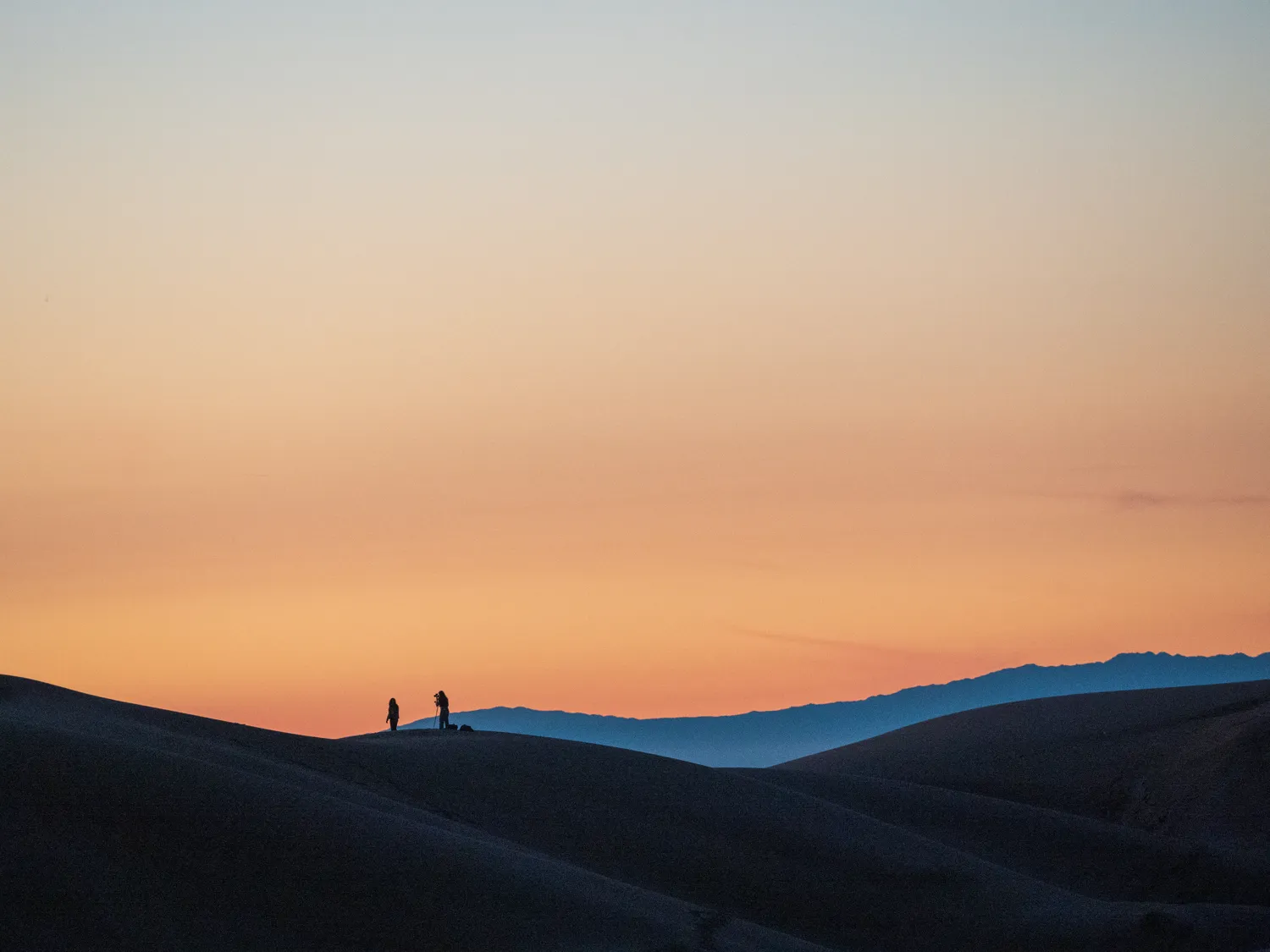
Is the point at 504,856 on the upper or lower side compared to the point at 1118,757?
lower

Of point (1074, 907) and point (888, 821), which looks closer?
point (1074, 907)

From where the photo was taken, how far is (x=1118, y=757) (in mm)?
39062

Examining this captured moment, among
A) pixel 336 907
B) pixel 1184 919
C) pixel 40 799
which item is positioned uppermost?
pixel 40 799

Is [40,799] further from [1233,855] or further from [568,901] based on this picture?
[1233,855]

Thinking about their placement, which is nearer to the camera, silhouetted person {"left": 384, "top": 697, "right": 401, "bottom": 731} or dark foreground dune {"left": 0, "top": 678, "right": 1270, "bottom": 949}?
dark foreground dune {"left": 0, "top": 678, "right": 1270, "bottom": 949}

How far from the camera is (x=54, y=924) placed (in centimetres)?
1445

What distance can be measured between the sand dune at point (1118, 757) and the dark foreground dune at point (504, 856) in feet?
13.9

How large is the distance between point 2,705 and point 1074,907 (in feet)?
57.6

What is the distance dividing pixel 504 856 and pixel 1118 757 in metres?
25.2

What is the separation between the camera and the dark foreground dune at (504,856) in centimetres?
1606

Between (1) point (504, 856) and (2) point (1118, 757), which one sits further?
(2) point (1118, 757)

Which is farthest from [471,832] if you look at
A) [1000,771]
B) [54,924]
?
[1000,771]

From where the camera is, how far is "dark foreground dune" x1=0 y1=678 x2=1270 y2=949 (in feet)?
52.7

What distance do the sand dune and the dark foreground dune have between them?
4222 millimetres
